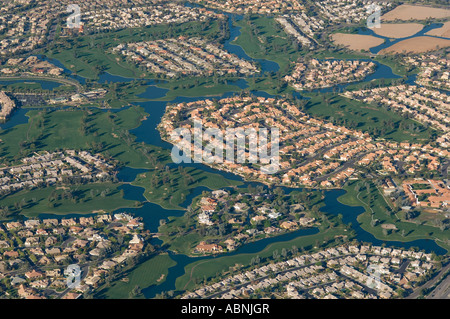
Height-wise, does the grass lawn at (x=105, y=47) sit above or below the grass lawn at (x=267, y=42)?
A: below

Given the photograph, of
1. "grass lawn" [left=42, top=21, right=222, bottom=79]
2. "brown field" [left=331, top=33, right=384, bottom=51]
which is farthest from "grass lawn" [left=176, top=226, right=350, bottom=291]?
"brown field" [left=331, top=33, right=384, bottom=51]

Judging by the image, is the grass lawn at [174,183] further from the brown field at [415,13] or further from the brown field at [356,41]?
the brown field at [415,13]

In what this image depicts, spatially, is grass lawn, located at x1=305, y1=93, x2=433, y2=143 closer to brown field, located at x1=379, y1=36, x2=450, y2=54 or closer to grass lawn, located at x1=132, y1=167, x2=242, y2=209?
brown field, located at x1=379, y1=36, x2=450, y2=54

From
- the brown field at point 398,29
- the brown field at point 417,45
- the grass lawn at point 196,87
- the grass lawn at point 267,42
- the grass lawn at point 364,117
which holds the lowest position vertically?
the grass lawn at point 196,87

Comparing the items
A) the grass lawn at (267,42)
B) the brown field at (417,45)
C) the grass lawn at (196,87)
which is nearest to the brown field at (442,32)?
the brown field at (417,45)

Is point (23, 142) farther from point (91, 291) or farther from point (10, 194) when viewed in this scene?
point (91, 291)

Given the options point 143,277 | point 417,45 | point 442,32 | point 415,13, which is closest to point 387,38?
point 417,45
